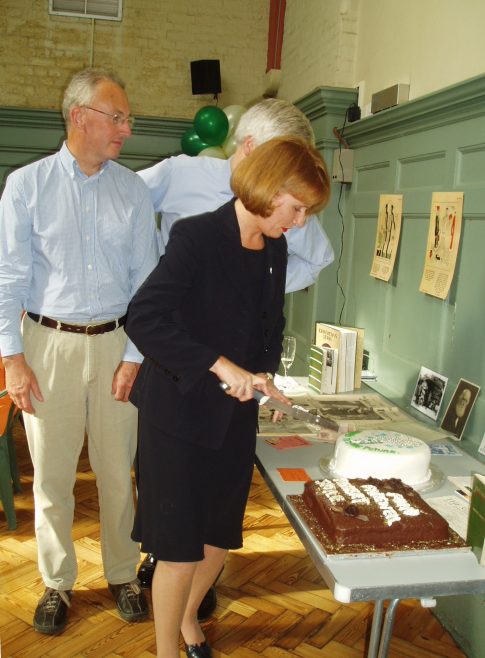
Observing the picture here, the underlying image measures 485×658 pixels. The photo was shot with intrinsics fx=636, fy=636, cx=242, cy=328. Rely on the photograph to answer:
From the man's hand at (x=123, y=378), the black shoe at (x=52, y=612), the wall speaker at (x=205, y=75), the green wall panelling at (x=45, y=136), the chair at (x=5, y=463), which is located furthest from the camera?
the wall speaker at (x=205, y=75)

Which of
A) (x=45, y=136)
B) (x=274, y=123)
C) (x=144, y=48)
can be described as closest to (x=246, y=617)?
(x=274, y=123)

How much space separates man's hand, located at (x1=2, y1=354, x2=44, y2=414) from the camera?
1.93 m

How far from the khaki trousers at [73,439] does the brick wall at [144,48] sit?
12.2 ft

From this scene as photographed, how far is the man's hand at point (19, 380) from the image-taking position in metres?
1.93

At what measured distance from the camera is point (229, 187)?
1.99 meters

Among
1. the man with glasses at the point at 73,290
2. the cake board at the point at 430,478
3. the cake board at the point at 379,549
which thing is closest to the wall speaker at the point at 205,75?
the man with glasses at the point at 73,290

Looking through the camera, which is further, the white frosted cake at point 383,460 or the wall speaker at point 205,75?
the wall speaker at point 205,75

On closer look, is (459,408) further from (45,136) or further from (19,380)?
(45,136)

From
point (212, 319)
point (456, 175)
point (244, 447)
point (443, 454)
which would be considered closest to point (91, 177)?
point (212, 319)

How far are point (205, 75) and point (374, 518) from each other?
4426 mm

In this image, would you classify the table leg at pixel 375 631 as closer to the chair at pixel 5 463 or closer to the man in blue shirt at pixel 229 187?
the man in blue shirt at pixel 229 187

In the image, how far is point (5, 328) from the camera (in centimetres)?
192

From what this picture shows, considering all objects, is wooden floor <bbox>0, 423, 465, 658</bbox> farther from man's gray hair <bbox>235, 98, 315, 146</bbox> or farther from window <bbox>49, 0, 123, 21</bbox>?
window <bbox>49, 0, 123, 21</bbox>

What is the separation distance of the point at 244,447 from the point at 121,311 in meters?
0.68
